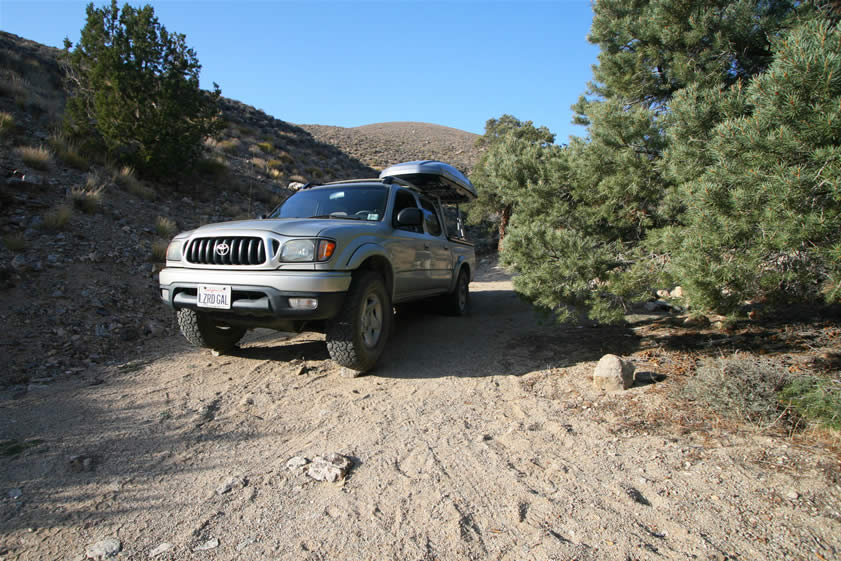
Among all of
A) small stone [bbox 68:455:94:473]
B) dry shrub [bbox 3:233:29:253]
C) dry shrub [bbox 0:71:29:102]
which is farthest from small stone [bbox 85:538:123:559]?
dry shrub [bbox 0:71:29:102]

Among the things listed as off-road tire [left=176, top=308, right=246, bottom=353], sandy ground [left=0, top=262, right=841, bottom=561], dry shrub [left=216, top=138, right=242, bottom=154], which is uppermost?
dry shrub [left=216, top=138, right=242, bottom=154]

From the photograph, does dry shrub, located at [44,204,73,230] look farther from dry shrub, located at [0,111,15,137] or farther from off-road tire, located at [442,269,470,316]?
off-road tire, located at [442,269,470,316]

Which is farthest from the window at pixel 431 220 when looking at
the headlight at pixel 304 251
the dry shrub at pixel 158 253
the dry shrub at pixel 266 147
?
the dry shrub at pixel 266 147

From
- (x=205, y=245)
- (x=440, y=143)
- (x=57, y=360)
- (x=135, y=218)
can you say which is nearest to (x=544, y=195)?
(x=205, y=245)

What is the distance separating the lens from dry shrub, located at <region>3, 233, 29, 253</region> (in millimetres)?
5910

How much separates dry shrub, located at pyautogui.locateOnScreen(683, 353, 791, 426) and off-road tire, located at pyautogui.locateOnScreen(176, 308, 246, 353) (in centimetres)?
446

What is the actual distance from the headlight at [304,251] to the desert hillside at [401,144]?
2956 centimetres

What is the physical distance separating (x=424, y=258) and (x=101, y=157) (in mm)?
8978

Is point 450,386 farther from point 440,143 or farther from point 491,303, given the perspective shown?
point 440,143

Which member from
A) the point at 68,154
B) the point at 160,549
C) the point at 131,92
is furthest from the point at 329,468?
the point at 131,92

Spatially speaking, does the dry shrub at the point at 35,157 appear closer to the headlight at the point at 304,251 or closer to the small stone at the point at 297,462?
the headlight at the point at 304,251

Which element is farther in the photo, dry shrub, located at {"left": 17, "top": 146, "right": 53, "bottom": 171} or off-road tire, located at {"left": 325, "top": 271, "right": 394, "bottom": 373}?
dry shrub, located at {"left": 17, "top": 146, "right": 53, "bottom": 171}

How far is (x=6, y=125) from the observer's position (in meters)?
9.25

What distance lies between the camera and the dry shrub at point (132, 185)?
952 cm
